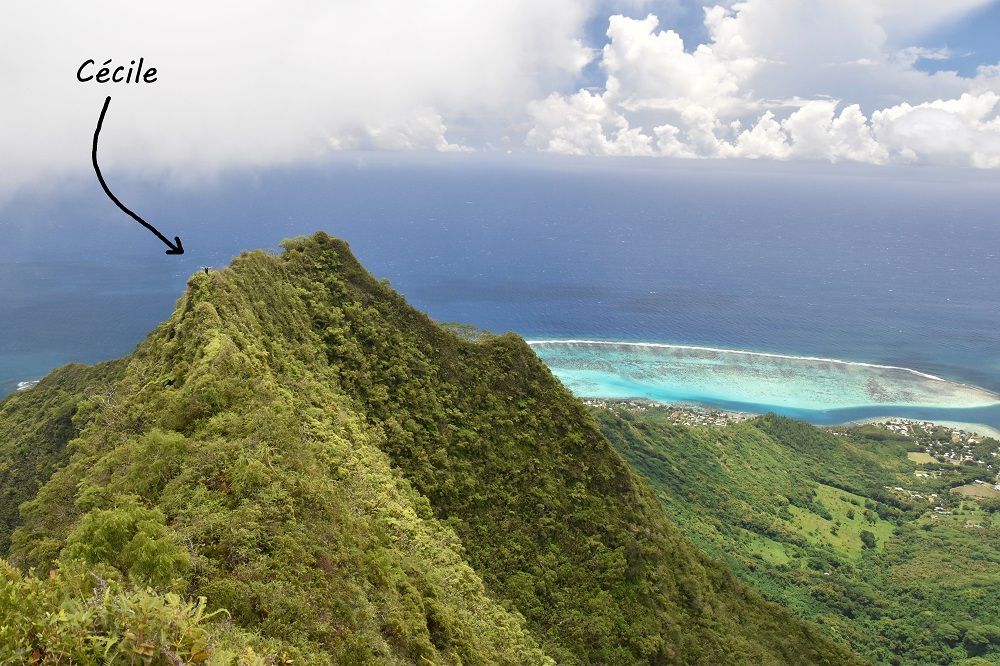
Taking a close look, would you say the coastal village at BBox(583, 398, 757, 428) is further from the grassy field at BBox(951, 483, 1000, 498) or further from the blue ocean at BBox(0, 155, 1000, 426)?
the grassy field at BBox(951, 483, 1000, 498)

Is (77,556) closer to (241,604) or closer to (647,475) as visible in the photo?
(241,604)

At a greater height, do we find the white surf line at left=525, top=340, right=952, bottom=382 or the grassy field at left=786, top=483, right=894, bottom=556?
the white surf line at left=525, top=340, right=952, bottom=382

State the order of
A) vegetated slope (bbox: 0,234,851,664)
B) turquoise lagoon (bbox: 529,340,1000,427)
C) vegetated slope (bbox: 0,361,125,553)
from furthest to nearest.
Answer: turquoise lagoon (bbox: 529,340,1000,427), vegetated slope (bbox: 0,361,125,553), vegetated slope (bbox: 0,234,851,664)

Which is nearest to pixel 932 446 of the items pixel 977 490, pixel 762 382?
pixel 977 490

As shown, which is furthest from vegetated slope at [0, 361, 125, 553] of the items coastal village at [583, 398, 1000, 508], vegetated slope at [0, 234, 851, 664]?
coastal village at [583, 398, 1000, 508]

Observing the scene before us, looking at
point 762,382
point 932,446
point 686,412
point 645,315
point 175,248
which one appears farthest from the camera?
point 645,315

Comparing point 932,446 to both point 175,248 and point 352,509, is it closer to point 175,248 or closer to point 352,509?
point 352,509
